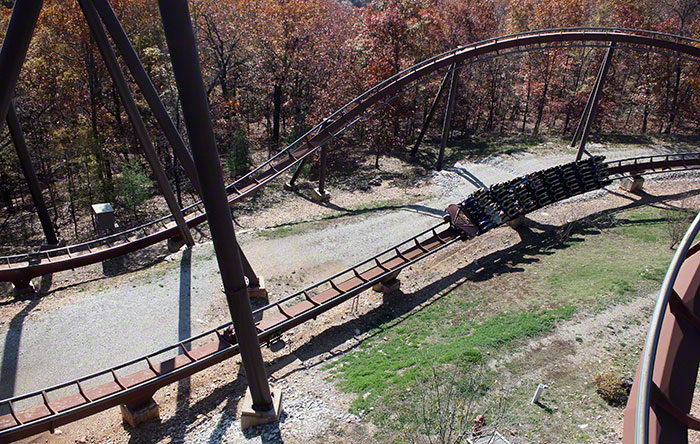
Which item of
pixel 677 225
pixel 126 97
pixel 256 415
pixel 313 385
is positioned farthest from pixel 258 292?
pixel 677 225

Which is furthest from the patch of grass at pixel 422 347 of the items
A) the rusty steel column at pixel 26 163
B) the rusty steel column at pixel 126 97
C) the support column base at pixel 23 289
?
the rusty steel column at pixel 26 163

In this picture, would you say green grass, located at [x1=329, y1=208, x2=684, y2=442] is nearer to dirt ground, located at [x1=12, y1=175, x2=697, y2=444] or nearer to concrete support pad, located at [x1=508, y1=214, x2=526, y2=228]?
dirt ground, located at [x1=12, y1=175, x2=697, y2=444]

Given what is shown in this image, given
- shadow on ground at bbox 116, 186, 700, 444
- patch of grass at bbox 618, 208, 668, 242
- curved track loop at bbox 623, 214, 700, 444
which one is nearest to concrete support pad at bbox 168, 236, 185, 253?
shadow on ground at bbox 116, 186, 700, 444

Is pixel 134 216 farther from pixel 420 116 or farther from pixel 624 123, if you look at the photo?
pixel 624 123

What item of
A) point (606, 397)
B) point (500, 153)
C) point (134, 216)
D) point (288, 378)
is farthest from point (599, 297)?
point (134, 216)

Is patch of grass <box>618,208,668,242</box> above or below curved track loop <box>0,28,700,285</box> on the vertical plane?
below

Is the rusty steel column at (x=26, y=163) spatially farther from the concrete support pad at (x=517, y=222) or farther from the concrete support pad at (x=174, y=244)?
the concrete support pad at (x=517, y=222)
